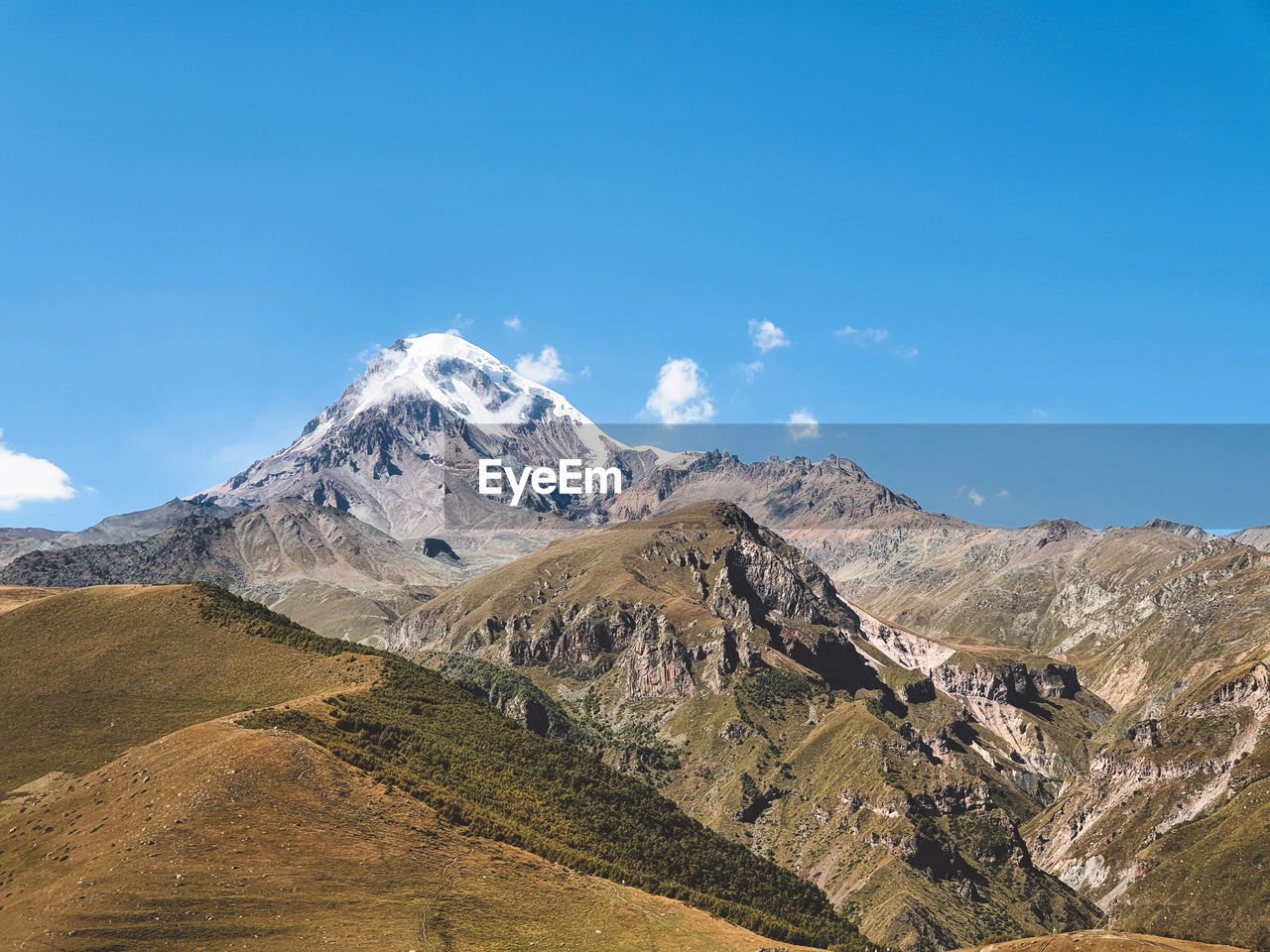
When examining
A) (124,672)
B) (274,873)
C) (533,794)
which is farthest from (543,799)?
(124,672)

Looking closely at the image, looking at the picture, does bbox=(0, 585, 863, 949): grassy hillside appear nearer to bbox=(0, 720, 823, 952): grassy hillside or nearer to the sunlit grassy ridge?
bbox=(0, 720, 823, 952): grassy hillside

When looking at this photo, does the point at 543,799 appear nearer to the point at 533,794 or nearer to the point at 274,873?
the point at 533,794

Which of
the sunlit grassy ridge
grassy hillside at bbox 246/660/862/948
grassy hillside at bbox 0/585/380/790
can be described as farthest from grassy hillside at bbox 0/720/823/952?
grassy hillside at bbox 0/585/380/790

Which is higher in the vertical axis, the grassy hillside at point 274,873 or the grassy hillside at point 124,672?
the grassy hillside at point 124,672

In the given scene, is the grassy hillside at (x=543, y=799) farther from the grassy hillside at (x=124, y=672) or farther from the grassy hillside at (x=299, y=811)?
the grassy hillside at (x=124, y=672)

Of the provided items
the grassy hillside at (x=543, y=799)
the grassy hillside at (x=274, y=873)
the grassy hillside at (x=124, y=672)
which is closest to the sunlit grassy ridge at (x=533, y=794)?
the grassy hillside at (x=543, y=799)

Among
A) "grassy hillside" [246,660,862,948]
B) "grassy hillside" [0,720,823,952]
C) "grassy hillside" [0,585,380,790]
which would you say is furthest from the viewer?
"grassy hillside" [0,585,380,790]

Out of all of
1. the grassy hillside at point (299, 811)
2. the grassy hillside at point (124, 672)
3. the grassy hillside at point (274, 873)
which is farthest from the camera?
the grassy hillside at point (124, 672)

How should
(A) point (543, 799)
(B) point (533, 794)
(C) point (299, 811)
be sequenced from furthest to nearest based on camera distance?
(A) point (543, 799), (B) point (533, 794), (C) point (299, 811)

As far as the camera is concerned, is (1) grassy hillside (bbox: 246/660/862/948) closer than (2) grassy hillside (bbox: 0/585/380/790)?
Yes

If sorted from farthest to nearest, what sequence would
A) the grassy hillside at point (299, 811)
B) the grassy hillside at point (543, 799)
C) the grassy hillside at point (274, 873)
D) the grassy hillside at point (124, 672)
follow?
the grassy hillside at point (124, 672) → the grassy hillside at point (543, 799) → the grassy hillside at point (299, 811) → the grassy hillside at point (274, 873)
